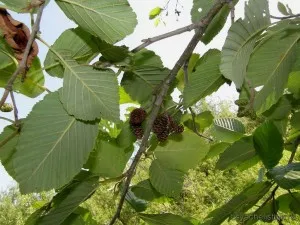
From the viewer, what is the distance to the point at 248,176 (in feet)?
30.2

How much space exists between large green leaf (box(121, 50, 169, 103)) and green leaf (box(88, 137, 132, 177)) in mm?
177

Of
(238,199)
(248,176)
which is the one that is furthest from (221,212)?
(248,176)

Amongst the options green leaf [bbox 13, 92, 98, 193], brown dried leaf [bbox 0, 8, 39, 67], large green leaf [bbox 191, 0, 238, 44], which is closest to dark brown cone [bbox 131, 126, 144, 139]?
green leaf [bbox 13, 92, 98, 193]

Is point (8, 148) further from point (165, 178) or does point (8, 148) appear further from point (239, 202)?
point (239, 202)

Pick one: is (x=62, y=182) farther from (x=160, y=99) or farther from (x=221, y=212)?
(x=221, y=212)

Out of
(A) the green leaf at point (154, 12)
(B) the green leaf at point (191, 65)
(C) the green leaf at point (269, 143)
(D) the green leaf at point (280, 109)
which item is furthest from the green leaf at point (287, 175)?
(A) the green leaf at point (154, 12)

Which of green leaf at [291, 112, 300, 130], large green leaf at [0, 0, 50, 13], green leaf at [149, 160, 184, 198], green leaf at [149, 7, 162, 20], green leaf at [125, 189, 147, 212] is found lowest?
green leaf at [125, 189, 147, 212]

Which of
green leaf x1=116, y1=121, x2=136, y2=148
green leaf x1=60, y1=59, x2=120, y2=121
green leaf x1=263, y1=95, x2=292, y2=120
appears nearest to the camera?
green leaf x1=60, y1=59, x2=120, y2=121

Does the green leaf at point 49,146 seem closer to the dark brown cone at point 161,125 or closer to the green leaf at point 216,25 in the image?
the dark brown cone at point 161,125

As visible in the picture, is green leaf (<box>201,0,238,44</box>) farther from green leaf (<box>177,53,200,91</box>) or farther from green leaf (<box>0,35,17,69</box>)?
green leaf (<box>0,35,17,69</box>)

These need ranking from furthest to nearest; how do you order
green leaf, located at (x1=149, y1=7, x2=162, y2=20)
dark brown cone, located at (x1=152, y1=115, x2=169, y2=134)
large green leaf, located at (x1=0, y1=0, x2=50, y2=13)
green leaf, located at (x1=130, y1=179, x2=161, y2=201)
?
green leaf, located at (x1=149, y1=7, x2=162, y2=20) → green leaf, located at (x1=130, y1=179, x2=161, y2=201) → dark brown cone, located at (x1=152, y1=115, x2=169, y2=134) → large green leaf, located at (x1=0, y1=0, x2=50, y2=13)

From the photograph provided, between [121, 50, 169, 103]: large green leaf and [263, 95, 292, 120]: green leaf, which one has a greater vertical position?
[121, 50, 169, 103]: large green leaf

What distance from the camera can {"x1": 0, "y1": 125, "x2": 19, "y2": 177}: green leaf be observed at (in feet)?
2.96

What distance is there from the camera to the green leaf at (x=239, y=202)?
1.07 meters
